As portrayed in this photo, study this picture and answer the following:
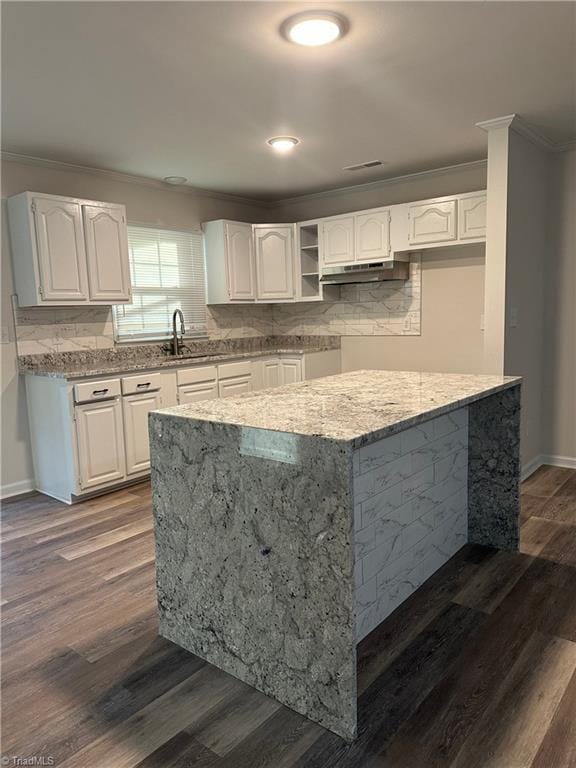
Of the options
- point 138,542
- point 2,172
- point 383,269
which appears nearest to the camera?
point 138,542

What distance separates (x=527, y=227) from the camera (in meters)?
3.86

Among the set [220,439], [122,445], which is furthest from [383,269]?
[220,439]

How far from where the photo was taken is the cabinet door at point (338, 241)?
5.01 metres

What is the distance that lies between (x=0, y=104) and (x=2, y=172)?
1015 millimetres

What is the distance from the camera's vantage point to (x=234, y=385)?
4.90 metres

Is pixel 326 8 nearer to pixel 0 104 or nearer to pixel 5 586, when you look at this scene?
pixel 0 104

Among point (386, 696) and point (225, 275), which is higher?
point (225, 275)

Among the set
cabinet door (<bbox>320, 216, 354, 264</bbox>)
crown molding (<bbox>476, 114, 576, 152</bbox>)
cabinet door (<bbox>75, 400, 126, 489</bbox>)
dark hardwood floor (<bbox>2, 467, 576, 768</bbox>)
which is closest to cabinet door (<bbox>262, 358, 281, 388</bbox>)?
cabinet door (<bbox>320, 216, 354, 264</bbox>)

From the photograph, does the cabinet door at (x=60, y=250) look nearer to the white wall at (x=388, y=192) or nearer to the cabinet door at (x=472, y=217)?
the white wall at (x=388, y=192)

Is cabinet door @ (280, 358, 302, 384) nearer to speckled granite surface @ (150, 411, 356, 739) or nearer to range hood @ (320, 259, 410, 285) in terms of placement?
range hood @ (320, 259, 410, 285)

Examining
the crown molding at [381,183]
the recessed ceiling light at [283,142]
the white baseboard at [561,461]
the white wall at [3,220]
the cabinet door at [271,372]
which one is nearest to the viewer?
the recessed ceiling light at [283,142]

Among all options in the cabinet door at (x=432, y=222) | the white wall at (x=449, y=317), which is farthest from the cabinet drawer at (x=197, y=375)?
the cabinet door at (x=432, y=222)

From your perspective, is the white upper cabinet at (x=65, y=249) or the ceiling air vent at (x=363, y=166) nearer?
the white upper cabinet at (x=65, y=249)

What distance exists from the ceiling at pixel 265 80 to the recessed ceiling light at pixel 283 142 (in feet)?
0.34
